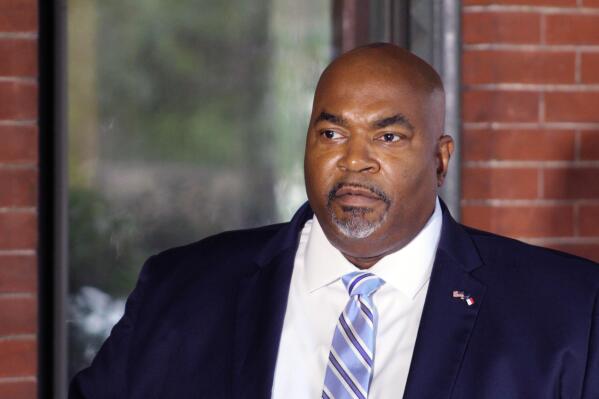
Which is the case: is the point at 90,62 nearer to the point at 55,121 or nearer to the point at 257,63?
the point at 55,121

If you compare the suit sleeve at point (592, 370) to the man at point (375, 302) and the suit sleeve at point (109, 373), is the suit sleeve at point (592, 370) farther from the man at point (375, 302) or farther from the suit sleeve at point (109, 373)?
the suit sleeve at point (109, 373)

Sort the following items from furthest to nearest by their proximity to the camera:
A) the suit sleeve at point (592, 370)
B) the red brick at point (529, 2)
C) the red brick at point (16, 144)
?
the red brick at point (529, 2) < the red brick at point (16, 144) < the suit sleeve at point (592, 370)

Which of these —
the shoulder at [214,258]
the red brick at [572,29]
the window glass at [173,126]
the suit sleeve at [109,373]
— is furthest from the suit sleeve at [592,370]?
the window glass at [173,126]

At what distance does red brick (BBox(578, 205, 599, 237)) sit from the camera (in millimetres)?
3098

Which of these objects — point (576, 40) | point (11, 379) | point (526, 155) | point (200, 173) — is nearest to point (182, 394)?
point (11, 379)

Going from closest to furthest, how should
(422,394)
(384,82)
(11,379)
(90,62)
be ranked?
1. (422,394)
2. (384,82)
3. (11,379)
4. (90,62)

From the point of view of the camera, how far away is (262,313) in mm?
2152

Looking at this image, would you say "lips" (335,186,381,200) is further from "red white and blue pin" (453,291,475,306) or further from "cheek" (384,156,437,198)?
"red white and blue pin" (453,291,475,306)

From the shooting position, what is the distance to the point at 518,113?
305 cm

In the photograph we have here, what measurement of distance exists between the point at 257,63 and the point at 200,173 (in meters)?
0.38

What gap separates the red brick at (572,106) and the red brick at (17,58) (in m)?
1.46

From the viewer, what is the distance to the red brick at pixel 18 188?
9.53 ft

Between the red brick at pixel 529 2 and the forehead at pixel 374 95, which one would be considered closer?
the forehead at pixel 374 95

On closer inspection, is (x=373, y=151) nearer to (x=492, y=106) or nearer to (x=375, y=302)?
(x=375, y=302)
